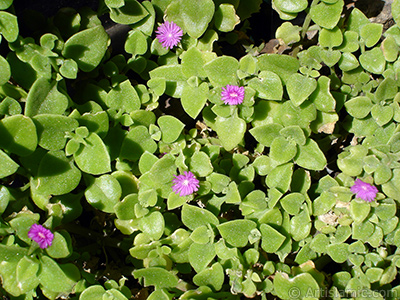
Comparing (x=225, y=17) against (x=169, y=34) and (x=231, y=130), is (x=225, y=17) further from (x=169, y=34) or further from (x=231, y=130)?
(x=231, y=130)

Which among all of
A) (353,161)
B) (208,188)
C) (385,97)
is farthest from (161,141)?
(385,97)

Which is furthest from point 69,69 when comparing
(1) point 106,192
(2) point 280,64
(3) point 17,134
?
(2) point 280,64

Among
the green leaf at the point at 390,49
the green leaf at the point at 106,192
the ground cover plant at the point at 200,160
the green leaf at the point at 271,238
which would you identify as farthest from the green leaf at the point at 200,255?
the green leaf at the point at 390,49

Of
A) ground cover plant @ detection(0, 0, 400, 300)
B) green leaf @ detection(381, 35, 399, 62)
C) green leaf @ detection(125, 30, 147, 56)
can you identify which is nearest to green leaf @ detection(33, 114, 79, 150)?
ground cover plant @ detection(0, 0, 400, 300)

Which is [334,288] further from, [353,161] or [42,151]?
[42,151]

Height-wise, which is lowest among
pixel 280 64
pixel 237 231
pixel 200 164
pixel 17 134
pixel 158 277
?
pixel 158 277

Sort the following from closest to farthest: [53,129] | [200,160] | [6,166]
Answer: [6,166] < [53,129] < [200,160]
